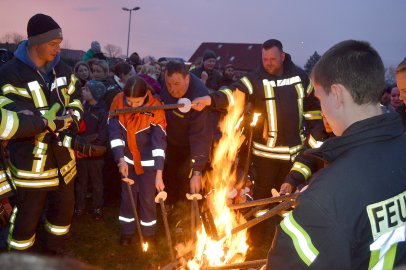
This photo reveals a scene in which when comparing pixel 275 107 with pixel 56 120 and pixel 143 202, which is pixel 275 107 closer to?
pixel 143 202

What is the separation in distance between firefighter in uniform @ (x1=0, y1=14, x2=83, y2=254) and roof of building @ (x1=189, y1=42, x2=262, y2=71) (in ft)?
152

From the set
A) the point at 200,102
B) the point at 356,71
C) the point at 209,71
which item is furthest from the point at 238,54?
the point at 356,71

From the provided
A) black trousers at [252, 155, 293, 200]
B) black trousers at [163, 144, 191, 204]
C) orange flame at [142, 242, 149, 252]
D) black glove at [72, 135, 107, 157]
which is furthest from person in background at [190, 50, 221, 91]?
black glove at [72, 135, 107, 157]

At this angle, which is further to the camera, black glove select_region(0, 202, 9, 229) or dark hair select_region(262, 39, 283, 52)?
dark hair select_region(262, 39, 283, 52)

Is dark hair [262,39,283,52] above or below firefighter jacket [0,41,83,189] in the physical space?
above

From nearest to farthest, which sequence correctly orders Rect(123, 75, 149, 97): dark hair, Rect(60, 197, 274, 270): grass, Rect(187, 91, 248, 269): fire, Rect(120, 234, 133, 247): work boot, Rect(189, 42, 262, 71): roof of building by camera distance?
Rect(187, 91, 248, 269): fire → Rect(123, 75, 149, 97): dark hair → Rect(60, 197, 274, 270): grass → Rect(120, 234, 133, 247): work boot → Rect(189, 42, 262, 71): roof of building

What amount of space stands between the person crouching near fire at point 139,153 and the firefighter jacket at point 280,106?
1.00 meters

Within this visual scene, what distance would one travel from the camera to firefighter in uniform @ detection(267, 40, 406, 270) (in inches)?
69.8

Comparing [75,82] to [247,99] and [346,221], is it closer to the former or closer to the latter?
[247,99]

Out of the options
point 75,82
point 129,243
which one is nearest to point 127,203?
point 129,243

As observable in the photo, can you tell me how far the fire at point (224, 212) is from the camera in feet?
13.5

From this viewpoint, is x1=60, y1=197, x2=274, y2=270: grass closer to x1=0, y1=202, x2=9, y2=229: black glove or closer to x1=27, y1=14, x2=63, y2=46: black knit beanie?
x1=0, y1=202, x2=9, y2=229: black glove

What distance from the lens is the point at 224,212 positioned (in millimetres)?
4738

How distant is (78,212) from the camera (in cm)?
644
